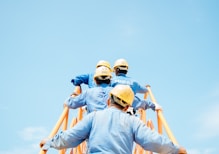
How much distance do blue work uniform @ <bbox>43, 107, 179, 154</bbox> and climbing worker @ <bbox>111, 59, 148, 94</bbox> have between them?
2706 mm

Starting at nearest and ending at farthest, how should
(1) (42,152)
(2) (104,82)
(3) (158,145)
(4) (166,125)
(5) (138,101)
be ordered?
(3) (158,145) < (1) (42,152) < (4) (166,125) < (2) (104,82) < (5) (138,101)

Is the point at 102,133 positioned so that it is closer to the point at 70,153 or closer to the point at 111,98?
the point at 111,98

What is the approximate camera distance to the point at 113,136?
2779 millimetres

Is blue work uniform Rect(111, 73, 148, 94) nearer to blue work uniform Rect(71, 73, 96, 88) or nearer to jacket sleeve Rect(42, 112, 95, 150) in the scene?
blue work uniform Rect(71, 73, 96, 88)

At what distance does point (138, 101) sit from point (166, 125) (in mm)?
1036

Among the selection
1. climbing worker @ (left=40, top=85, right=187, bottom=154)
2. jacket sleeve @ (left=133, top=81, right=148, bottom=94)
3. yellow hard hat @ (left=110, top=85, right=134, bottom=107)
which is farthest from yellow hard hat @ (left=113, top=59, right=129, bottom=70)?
climbing worker @ (left=40, top=85, right=187, bottom=154)

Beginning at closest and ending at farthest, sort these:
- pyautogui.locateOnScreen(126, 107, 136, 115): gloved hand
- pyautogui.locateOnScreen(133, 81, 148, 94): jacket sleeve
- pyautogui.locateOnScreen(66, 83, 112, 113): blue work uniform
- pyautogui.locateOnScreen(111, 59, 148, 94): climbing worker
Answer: pyautogui.locateOnScreen(66, 83, 112, 113): blue work uniform, pyautogui.locateOnScreen(126, 107, 136, 115): gloved hand, pyautogui.locateOnScreen(111, 59, 148, 94): climbing worker, pyautogui.locateOnScreen(133, 81, 148, 94): jacket sleeve

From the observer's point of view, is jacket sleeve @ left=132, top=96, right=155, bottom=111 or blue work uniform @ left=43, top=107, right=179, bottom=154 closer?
blue work uniform @ left=43, top=107, right=179, bottom=154

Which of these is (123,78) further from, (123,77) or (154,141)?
(154,141)

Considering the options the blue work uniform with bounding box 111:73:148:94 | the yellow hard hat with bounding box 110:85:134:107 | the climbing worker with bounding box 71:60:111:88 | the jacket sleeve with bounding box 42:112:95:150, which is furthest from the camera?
the climbing worker with bounding box 71:60:111:88

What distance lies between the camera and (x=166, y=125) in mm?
4234

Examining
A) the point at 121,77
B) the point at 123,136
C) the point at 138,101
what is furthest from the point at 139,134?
the point at 121,77

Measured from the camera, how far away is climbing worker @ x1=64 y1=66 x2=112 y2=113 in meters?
4.33

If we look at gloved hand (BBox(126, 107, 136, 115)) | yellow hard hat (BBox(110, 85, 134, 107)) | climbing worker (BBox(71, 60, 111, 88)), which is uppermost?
climbing worker (BBox(71, 60, 111, 88))
